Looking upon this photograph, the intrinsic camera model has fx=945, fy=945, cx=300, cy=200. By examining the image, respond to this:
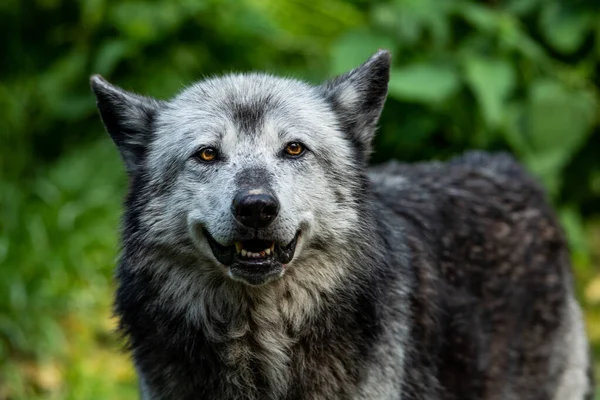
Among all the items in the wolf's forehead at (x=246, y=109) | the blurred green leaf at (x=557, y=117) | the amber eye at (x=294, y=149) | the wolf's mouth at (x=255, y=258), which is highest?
the blurred green leaf at (x=557, y=117)

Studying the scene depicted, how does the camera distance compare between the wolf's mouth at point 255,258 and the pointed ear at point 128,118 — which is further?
the pointed ear at point 128,118

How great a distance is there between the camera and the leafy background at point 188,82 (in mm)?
7484

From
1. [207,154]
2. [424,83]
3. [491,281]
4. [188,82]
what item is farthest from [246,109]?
[424,83]

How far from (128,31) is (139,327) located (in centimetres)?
515

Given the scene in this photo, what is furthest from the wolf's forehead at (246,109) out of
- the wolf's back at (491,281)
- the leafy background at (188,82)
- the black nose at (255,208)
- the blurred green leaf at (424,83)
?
the blurred green leaf at (424,83)

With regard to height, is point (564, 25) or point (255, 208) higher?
point (564, 25)

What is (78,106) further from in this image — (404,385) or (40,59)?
(404,385)

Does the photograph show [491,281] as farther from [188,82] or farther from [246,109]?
[188,82]

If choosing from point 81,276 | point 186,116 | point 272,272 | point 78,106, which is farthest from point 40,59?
point 272,272

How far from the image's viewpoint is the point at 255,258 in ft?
13.7

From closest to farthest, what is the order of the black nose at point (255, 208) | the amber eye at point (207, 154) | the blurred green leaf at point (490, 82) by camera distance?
the black nose at point (255, 208)
the amber eye at point (207, 154)
the blurred green leaf at point (490, 82)

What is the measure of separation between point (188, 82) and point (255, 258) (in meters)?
4.11

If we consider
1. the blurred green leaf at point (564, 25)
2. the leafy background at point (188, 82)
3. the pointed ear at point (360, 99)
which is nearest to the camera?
the pointed ear at point (360, 99)

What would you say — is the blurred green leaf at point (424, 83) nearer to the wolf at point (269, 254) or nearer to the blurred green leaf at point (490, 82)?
the blurred green leaf at point (490, 82)
